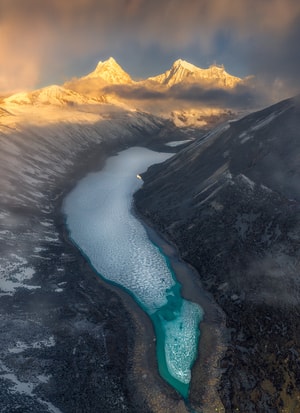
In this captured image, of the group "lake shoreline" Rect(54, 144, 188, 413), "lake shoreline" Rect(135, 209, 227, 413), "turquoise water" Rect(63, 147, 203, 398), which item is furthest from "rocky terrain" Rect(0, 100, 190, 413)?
"lake shoreline" Rect(135, 209, 227, 413)

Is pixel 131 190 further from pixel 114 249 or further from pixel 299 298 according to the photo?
pixel 299 298

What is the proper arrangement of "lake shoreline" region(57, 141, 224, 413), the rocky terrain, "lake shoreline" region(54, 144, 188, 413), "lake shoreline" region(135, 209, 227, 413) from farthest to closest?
"lake shoreline" region(135, 209, 227, 413) < "lake shoreline" region(57, 141, 224, 413) < "lake shoreline" region(54, 144, 188, 413) < the rocky terrain

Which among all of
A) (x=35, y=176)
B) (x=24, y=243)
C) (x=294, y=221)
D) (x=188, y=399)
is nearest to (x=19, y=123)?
(x=35, y=176)

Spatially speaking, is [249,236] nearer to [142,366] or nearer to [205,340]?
[205,340]

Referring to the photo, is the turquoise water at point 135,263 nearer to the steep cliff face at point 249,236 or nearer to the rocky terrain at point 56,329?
the rocky terrain at point 56,329

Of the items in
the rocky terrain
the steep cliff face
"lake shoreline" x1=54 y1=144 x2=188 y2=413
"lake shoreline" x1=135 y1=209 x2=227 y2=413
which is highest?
the steep cliff face

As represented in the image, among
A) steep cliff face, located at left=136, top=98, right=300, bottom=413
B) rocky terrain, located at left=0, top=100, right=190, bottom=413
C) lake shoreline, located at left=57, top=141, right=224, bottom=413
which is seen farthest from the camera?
steep cliff face, located at left=136, top=98, right=300, bottom=413

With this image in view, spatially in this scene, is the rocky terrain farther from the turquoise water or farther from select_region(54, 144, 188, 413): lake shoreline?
the turquoise water

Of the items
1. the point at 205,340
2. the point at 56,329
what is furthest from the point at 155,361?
the point at 56,329

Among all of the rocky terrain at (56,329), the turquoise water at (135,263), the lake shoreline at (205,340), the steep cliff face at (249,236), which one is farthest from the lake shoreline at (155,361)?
the steep cliff face at (249,236)
